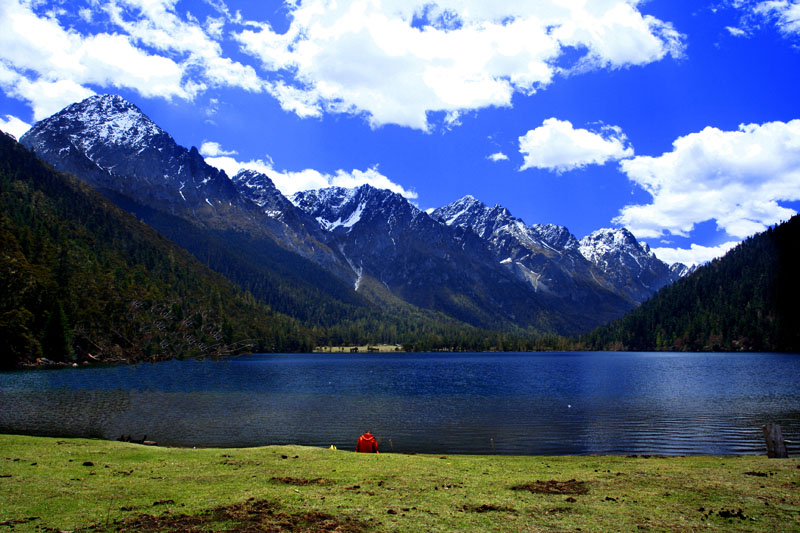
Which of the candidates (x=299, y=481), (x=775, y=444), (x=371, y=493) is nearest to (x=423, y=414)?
(x=775, y=444)

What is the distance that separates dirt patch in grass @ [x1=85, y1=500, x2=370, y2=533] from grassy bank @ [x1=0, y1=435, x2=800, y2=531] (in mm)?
51

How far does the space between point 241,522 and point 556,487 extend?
12.0m

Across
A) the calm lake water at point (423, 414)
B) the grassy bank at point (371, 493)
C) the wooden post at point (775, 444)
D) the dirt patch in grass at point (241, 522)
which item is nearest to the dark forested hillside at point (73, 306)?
the calm lake water at point (423, 414)

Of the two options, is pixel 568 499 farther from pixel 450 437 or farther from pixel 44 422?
pixel 44 422

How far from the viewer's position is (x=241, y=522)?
1359 centimetres

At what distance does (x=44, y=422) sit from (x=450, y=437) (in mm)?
37060

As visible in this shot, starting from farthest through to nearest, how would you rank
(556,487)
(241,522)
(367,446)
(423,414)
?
1. (423,414)
2. (367,446)
3. (556,487)
4. (241,522)

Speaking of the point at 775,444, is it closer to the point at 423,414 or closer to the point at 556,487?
the point at 556,487

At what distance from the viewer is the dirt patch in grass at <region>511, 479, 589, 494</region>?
18342mm

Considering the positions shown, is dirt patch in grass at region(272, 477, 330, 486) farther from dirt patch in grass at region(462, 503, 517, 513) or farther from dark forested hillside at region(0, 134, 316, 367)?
dark forested hillside at region(0, 134, 316, 367)

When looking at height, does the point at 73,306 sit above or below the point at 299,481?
above

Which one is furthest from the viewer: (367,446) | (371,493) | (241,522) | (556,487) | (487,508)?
(367,446)

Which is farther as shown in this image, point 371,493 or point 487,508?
point 371,493

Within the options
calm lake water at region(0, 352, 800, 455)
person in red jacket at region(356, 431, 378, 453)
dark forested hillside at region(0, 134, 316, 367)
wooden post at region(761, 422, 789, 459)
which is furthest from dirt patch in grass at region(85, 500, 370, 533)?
dark forested hillside at region(0, 134, 316, 367)
